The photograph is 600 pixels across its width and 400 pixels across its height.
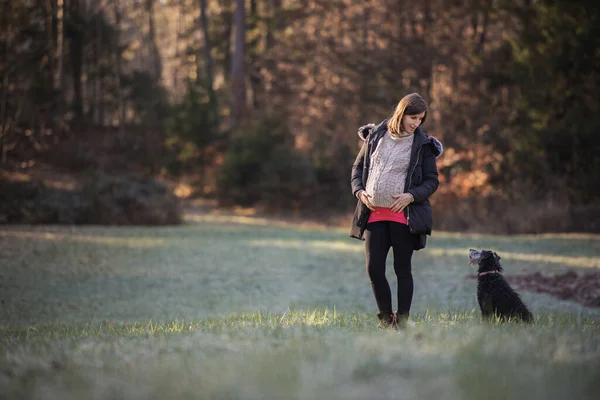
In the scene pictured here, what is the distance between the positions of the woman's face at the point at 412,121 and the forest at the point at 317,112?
14325 mm

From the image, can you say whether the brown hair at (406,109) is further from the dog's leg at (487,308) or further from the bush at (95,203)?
the bush at (95,203)

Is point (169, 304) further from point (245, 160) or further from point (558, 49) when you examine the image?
point (245, 160)

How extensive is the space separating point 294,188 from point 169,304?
54.6ft

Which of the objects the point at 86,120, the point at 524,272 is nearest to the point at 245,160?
the point at 86,120

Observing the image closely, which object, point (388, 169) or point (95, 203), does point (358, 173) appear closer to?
point (388, 169)

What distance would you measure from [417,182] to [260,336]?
1.81 metres

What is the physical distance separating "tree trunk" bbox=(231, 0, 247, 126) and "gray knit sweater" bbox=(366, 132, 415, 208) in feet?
84.1

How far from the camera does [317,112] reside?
1088 inches

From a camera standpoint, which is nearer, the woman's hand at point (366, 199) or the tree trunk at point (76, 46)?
Answer: the woman's hand at point (366, 199)

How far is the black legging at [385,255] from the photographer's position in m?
5.28

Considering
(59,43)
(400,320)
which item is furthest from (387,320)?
(59,43)

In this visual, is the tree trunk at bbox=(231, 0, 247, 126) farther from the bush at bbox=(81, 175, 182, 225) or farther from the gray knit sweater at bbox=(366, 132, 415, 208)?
the gray knit sweater at bbox=(366, 132, 415, 208)

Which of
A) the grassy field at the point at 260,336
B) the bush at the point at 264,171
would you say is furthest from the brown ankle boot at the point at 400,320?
the bush at the point at 264,171

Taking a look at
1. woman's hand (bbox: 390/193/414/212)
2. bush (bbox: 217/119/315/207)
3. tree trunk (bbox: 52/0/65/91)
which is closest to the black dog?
woman's hand (bbox: 390/193/414/212)
